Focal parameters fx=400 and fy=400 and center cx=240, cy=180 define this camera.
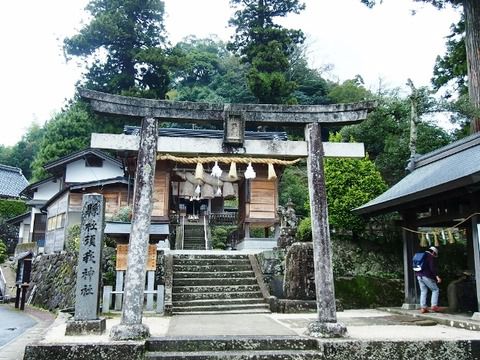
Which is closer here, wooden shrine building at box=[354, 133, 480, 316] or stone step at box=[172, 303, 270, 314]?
wooden shrine building at box=[354, 133, 480, 316]

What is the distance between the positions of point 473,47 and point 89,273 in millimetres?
15359

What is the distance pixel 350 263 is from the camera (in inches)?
516

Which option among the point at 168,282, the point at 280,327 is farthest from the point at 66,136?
the point at 280,327

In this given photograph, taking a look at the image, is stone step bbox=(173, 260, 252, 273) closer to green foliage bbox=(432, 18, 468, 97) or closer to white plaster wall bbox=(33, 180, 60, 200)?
green foliage bbox=(432, 18, 468, 97)

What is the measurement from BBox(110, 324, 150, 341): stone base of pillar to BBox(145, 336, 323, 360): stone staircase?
181 millimetres

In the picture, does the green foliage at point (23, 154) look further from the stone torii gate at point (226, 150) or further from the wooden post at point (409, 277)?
the wooden post at point (409, 277)

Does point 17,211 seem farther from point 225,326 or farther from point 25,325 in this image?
point 225,326

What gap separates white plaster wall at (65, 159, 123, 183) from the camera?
29391mm

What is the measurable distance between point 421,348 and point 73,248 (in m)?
15.0

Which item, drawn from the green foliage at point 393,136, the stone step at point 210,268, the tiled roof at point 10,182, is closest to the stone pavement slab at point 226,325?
the stone step at point 210,268

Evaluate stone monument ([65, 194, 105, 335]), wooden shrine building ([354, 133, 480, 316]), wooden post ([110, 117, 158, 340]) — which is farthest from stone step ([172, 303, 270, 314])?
wooden post ([110, 117, 158, 340])

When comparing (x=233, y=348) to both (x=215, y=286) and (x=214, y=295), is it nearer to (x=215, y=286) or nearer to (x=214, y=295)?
(x=214, y=295)

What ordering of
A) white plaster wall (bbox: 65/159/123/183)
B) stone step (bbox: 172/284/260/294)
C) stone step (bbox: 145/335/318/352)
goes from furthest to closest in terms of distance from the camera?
white plaster wall (bbox: 65/159/123/183), stone step (bbox: 172/284/260/294), stone step (bbox: 145/335/318/352)

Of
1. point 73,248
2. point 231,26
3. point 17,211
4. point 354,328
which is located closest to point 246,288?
point 354,328
